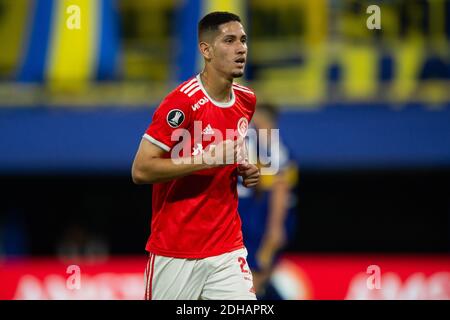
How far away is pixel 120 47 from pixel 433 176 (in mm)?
5866

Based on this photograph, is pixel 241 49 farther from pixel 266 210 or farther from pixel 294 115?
pixel 294 115

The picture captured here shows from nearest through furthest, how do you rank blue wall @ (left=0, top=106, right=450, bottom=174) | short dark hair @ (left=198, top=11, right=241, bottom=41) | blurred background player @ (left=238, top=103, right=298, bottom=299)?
short dark hair @ (left=198, top=11, right=241, bottom=41), blurred background player @ (left=238, top=103, right=298, bottom=299), blue wall @ (left=0, top=106, right=450, bottom=174)

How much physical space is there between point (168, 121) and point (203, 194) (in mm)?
451

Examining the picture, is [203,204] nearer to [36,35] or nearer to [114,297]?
[114,297]

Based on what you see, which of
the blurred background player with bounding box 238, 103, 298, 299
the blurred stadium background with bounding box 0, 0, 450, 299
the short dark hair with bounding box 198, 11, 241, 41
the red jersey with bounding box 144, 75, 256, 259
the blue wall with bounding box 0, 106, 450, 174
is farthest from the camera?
the blurred stadium background with bounding box 0, 0, 450, 299

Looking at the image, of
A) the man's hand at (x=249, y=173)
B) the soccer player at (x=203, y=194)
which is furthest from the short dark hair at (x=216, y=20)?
the man's hand at (x=249, y=173)

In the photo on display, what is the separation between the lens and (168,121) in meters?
5.29

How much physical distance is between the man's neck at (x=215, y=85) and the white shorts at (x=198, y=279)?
86 cm

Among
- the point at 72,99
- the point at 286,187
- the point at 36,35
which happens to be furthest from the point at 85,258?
the point at 286,187

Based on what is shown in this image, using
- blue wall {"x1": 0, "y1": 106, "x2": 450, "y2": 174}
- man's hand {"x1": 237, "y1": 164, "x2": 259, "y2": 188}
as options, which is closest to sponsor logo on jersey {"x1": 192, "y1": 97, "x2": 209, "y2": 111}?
man's hand {"x1": 237, "y1": 164, "x2": 259, "y2": 188}

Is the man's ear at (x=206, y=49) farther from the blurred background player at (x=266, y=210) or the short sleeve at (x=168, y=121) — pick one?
the blurred background player at (x=266, y=210)

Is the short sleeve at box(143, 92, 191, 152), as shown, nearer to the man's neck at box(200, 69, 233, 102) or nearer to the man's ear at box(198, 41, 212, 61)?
the man's neck at box(200, 69, 233, 102)

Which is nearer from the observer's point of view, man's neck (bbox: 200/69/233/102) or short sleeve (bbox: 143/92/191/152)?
short sleeve (bbox: 143/92/191/152)

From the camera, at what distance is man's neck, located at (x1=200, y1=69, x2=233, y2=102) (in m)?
5.50
